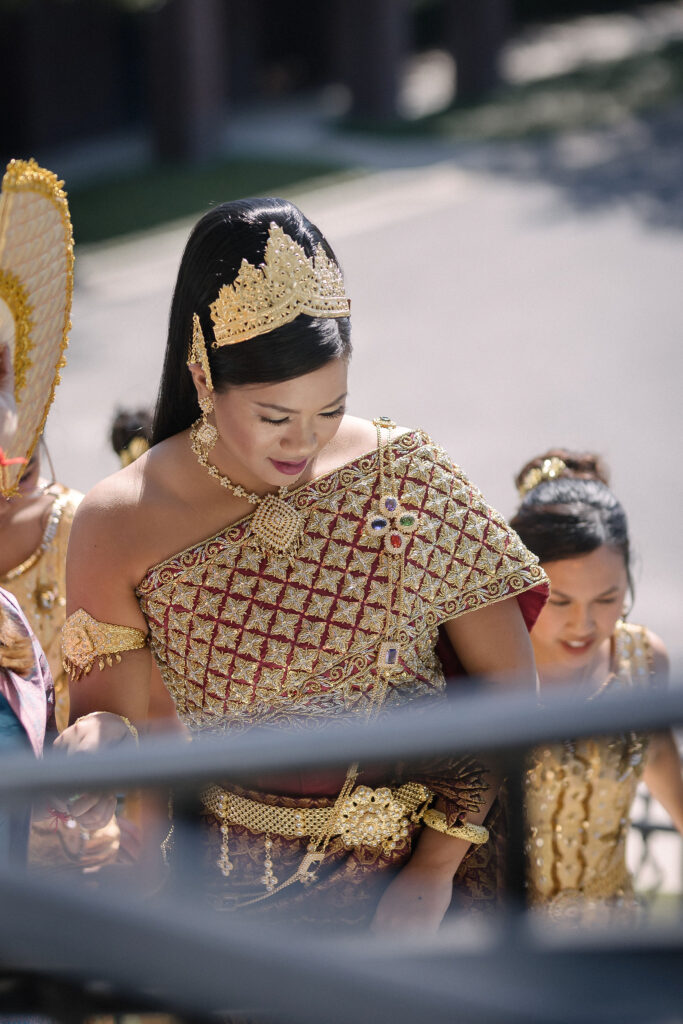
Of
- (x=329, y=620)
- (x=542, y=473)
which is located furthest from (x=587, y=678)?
(x=329, y=620)

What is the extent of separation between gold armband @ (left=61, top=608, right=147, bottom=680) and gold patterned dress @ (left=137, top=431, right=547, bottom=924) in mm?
47

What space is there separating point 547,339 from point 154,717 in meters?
8.41

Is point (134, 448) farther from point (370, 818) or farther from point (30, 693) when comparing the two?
point (370, 818)

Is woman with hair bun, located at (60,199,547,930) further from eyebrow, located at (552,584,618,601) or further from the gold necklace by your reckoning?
eyebrow, located at (552,584,618,601)

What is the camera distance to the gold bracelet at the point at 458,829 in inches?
78.9

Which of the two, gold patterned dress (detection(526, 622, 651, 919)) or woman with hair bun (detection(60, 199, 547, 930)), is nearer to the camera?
woman with hair bun (detection(60, 199, 547, 930))

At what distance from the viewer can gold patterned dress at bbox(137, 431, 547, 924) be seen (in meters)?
1.94

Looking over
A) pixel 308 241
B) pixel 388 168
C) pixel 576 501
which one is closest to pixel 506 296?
pixel 388 168

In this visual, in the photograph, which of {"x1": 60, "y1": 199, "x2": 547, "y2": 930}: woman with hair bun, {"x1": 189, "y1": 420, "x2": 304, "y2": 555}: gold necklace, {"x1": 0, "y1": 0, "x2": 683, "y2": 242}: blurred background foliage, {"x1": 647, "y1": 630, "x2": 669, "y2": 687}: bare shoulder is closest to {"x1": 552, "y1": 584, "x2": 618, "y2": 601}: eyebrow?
{"x1": 647, "y1": 630, "x2": 669, "y2": 687}: bare shoulder

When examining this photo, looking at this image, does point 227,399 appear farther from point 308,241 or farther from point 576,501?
point 576,501

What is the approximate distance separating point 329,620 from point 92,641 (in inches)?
14.1

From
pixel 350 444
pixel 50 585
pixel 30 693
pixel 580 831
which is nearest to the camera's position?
pixel 30 693

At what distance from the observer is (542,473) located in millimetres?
2887

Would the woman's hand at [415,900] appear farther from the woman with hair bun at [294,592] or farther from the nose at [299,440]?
the nose at [299,440]
